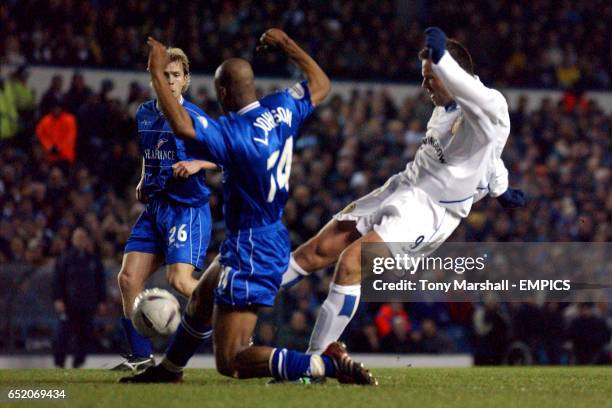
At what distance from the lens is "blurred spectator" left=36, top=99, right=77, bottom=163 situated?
15141 millimetres

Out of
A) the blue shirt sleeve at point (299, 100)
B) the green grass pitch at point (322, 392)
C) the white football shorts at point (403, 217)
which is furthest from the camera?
the white football shorts at point (403, 217)

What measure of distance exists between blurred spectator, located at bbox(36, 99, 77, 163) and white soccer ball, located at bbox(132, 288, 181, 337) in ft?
26.6

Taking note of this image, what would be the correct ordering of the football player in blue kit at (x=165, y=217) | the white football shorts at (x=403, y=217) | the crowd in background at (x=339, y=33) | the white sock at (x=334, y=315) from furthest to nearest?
the crowd in background at (x=339, y=33), the football player in blue kit at (x=165, y=217), the white football shorts at (x=403, y=217), the white sock at (x=334, y=315)

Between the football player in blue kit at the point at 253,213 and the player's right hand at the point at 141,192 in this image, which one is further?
the player's right hand at the point at 141,192

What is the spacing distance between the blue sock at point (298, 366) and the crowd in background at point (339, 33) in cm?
1105

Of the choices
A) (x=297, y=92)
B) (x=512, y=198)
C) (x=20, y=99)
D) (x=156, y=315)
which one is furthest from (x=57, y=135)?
(x=297, y=92)

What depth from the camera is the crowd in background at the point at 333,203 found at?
12.8m

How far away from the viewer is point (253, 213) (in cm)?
700

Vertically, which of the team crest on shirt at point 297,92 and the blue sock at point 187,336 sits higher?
the team crest on shirt at point 297,92

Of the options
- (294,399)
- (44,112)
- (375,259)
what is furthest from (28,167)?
(294,399)

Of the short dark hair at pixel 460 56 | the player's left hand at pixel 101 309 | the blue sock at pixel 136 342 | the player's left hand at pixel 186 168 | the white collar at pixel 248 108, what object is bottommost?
the player's left hand at pixel 101 309

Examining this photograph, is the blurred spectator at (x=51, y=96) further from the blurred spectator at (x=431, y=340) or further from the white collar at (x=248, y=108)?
the white collar at (x=248, y=108)

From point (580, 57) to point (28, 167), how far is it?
11.4 meters

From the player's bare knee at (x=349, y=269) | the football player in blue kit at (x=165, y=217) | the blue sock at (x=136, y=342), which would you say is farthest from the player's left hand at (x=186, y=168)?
the blue sock at (x=136, y=342)
